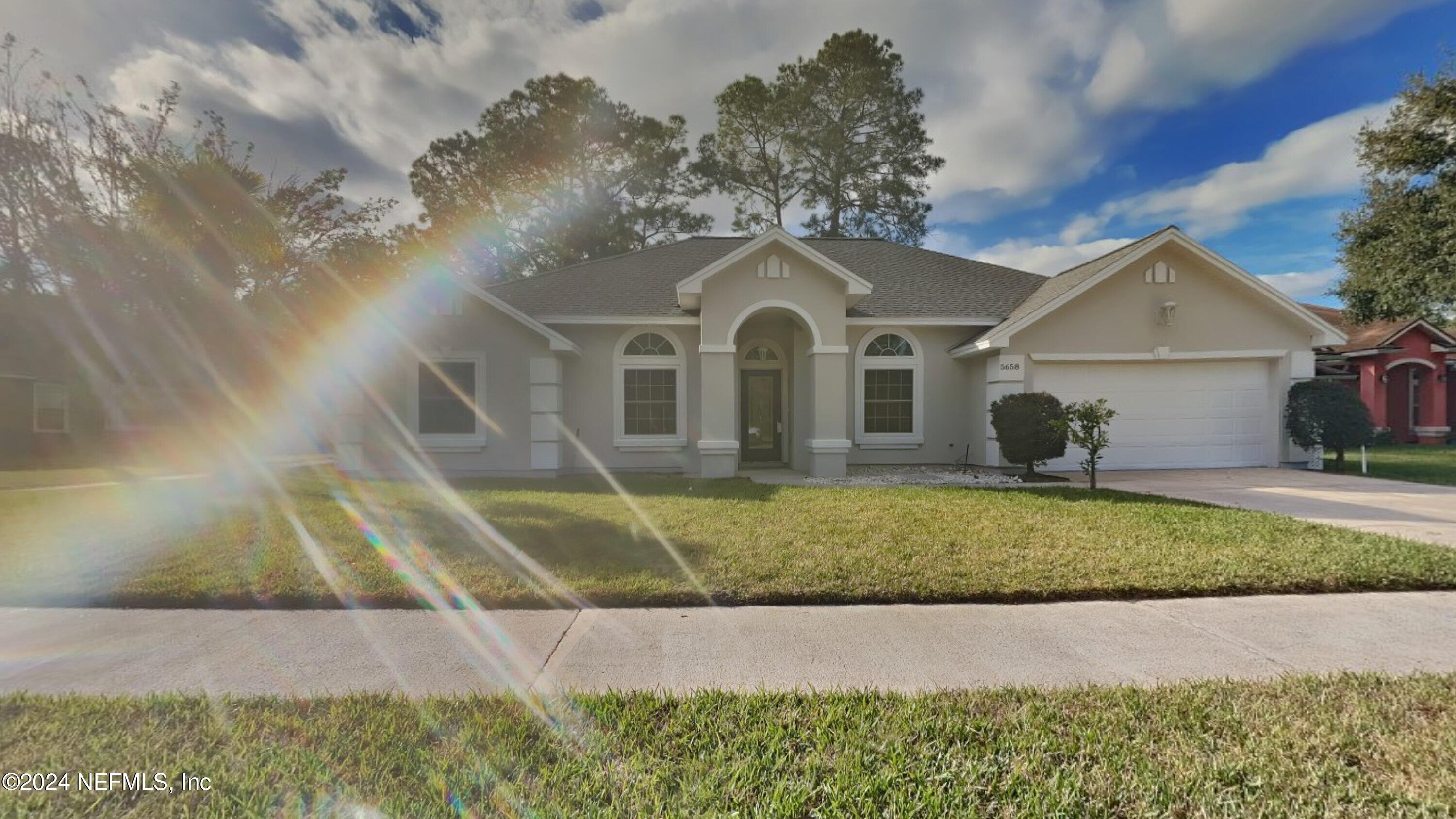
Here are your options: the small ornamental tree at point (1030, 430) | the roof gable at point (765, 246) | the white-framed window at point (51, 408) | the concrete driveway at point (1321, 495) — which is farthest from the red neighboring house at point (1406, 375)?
the white-framed window at point (51, 408)

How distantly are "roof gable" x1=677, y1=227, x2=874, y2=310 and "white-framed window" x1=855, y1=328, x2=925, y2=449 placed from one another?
210 centimetres

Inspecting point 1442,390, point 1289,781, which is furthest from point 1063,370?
point 1442,390

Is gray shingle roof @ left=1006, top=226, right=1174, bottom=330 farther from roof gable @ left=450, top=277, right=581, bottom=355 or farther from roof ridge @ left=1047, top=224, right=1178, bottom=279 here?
roof gable @ left=450, top=277, right=581, bottom=355

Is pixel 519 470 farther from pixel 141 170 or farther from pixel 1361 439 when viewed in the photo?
pixel 1361 439

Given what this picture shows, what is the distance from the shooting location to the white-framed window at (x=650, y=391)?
11609 millimetres

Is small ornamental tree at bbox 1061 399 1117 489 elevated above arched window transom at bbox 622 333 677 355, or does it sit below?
below

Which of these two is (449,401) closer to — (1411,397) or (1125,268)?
(1125,268)

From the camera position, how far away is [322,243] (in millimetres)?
20359

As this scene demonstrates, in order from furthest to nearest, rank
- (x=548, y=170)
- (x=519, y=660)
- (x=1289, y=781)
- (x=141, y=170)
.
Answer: (x=548, y=170) < (x=141, y=170) < (x=519, y=660) < (x=1289, y=781)

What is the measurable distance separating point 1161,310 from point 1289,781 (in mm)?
11597

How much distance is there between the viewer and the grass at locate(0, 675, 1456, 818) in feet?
6.77

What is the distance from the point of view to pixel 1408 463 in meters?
12.2

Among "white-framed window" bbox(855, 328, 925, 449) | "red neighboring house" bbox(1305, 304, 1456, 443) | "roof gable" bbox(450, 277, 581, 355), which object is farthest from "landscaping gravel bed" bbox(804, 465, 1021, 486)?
"red neighboring house" bbox(1305, 304, 1456, 443)

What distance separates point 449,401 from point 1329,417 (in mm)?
17256
